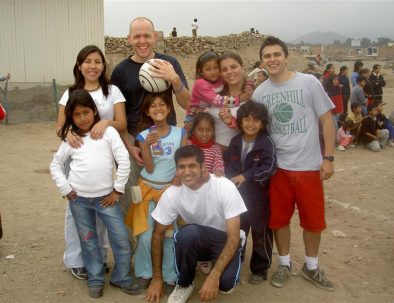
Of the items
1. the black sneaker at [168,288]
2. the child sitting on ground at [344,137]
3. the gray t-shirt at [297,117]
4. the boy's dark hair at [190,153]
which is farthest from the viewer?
the child sitting on ground at [344,137]

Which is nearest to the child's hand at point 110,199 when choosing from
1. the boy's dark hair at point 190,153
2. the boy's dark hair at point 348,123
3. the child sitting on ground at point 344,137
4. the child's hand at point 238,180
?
the boy's dark hair at point 190,153

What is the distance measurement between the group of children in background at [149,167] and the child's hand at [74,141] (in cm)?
3

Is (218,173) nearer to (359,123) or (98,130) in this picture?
(98,130)

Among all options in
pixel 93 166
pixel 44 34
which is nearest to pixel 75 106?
pixel 93 166

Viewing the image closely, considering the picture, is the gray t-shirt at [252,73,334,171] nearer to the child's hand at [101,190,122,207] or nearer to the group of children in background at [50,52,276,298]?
the group of children in background at [50,52,276,298]

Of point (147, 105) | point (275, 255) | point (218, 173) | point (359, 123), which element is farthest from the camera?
point (359, 123)

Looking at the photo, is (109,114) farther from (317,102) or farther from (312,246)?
(312,246)

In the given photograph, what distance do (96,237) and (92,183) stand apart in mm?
479

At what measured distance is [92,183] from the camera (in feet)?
11.3

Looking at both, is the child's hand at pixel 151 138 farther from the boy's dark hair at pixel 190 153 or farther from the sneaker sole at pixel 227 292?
the sneaker sole at pixel 227 292

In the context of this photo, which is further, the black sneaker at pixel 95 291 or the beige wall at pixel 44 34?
the beige wall at pixel 44 34

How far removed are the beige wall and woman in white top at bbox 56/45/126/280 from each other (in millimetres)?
11222

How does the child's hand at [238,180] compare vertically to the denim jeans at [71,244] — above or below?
above

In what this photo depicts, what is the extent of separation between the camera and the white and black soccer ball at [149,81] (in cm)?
351
